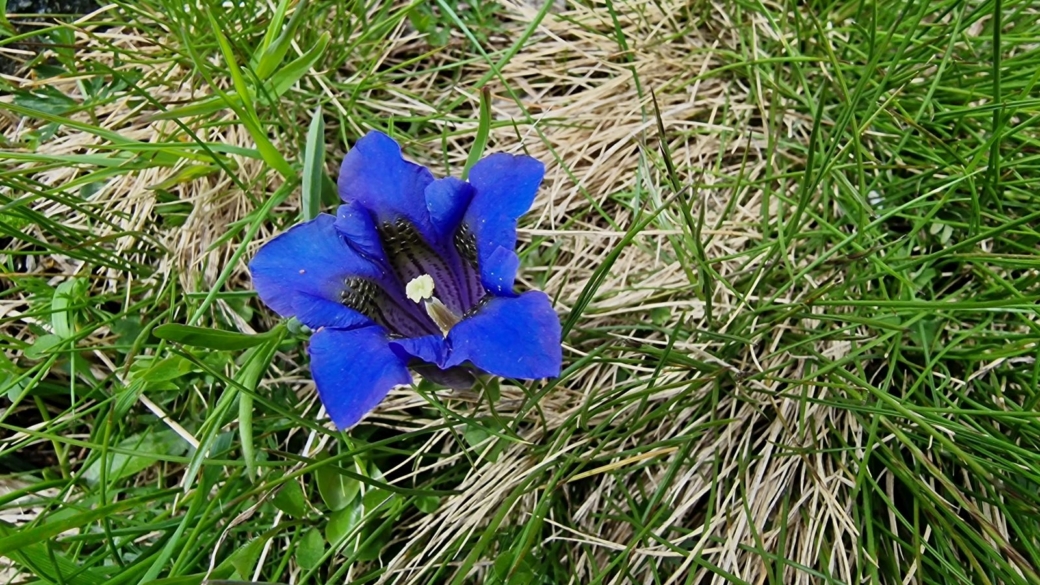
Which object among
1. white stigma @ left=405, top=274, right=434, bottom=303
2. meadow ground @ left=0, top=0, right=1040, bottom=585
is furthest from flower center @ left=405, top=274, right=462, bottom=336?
meadow ground @ left=0, top=0, right=1040, bottom=585

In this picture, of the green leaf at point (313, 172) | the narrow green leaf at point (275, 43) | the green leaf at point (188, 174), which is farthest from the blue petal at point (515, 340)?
the green leaf at point (188, 174)

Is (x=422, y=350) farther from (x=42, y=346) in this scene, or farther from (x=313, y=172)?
(x=42, y=346)

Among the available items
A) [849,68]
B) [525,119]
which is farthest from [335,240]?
[849,68]

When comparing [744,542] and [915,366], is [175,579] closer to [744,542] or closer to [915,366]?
[744,542]

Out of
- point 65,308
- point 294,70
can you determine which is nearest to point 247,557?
point 65,308

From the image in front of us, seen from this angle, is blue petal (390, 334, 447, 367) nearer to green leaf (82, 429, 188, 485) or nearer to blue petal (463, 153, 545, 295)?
blue petal (463, 153, 545, 295)

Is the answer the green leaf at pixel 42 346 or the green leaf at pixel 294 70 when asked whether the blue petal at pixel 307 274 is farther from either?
the green leaf at pixel 42 346
